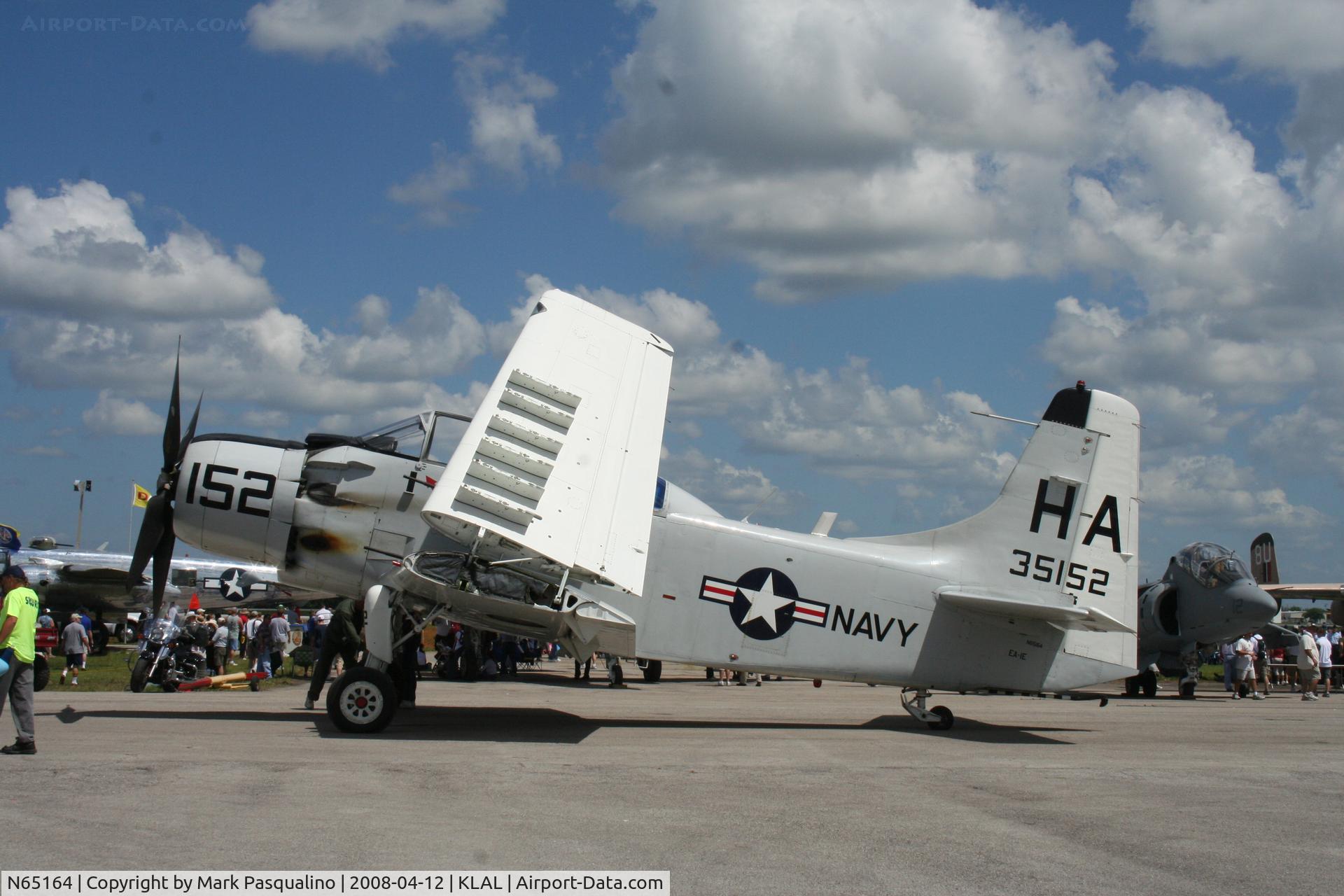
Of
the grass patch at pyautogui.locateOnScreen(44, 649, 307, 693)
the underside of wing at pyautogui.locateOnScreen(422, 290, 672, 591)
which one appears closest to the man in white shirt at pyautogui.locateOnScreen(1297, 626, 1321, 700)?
the underside of wing at pyautogui.locateOnScreen(422, 290, 672, 591)

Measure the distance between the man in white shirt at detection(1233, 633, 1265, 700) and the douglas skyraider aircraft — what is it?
13.2 metres

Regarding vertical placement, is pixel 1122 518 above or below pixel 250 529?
above

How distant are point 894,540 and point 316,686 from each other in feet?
25.5

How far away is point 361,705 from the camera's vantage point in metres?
10.6

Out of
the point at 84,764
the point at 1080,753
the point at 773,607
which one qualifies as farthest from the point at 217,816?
the point at 1080,753

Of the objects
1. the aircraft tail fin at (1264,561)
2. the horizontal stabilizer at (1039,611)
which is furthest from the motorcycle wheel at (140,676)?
the aircraft tail fin at (1264,561)

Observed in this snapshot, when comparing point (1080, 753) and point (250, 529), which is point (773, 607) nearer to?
point (1080, 753)

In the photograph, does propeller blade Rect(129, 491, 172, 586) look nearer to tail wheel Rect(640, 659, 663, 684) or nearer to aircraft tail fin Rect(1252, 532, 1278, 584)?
tail wheel Rect(640, 659, 663, 684)

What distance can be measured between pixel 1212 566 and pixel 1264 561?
14929 millimetres

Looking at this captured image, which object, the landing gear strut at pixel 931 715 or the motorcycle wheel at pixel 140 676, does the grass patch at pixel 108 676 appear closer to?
the motorcycle wheel at pixel 140 676

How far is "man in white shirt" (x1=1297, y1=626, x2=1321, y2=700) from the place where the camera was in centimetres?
2269

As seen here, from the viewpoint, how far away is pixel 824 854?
5898 mm

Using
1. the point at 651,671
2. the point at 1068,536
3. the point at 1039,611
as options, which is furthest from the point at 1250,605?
the point at 651,671
